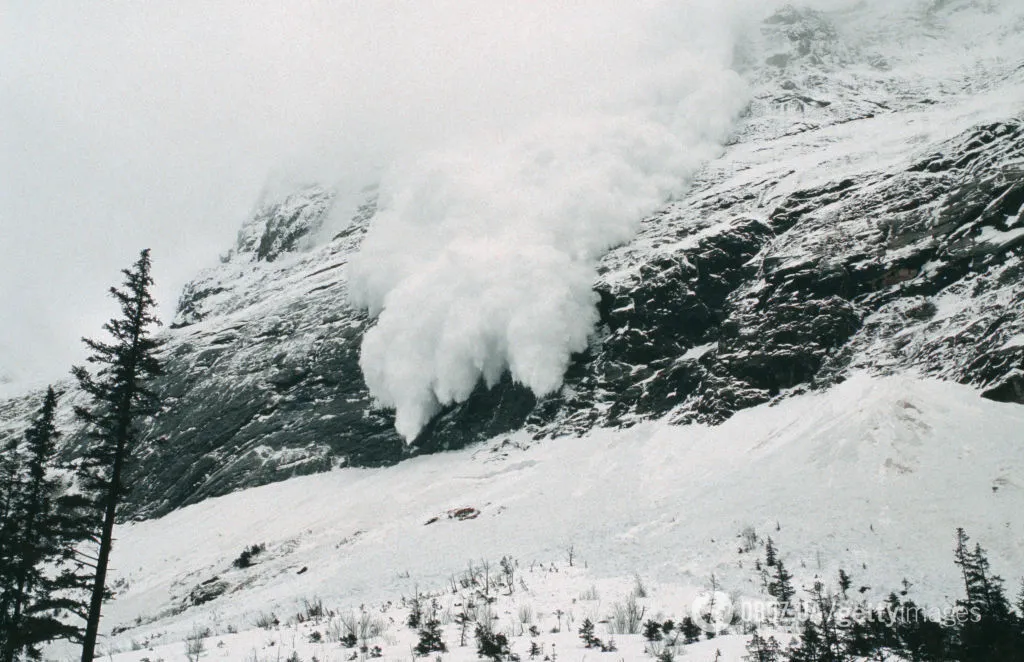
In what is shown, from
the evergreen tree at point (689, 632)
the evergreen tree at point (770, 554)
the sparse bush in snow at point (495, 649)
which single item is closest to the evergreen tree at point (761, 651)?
the evergreen tree at point (689, 632)

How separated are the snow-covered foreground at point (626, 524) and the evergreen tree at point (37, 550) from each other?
7.40 ft

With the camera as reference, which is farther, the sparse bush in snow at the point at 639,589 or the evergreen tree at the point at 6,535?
the evergreen tree at the point at 6,535

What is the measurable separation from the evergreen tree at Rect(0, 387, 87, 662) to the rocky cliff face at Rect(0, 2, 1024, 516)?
7.77 m

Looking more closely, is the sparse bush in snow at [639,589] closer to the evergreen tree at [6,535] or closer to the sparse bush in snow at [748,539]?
the sparse bush in snow at [748,539]

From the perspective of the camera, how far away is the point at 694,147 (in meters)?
91.7

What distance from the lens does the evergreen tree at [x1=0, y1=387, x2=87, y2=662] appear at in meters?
16.8

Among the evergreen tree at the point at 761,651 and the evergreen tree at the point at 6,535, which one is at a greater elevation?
the evergreen tree at the point at 6,535

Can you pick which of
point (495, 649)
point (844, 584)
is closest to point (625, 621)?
point (495, 649)

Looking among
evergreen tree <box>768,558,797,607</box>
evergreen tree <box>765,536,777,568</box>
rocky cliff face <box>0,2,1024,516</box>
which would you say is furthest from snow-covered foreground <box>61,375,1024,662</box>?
rocky cliff face <box>0,2,1024,516</box>

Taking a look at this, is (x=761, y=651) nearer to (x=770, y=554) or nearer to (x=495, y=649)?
(x=495, y=649)

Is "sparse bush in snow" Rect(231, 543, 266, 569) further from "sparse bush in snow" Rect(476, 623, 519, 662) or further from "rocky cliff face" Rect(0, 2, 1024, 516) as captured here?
"sparse bush in snow" Rect(476, 623, 519, 662)

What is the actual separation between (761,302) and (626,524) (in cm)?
3208

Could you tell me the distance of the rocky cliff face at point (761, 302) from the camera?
158 feet

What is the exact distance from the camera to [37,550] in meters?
18.6
